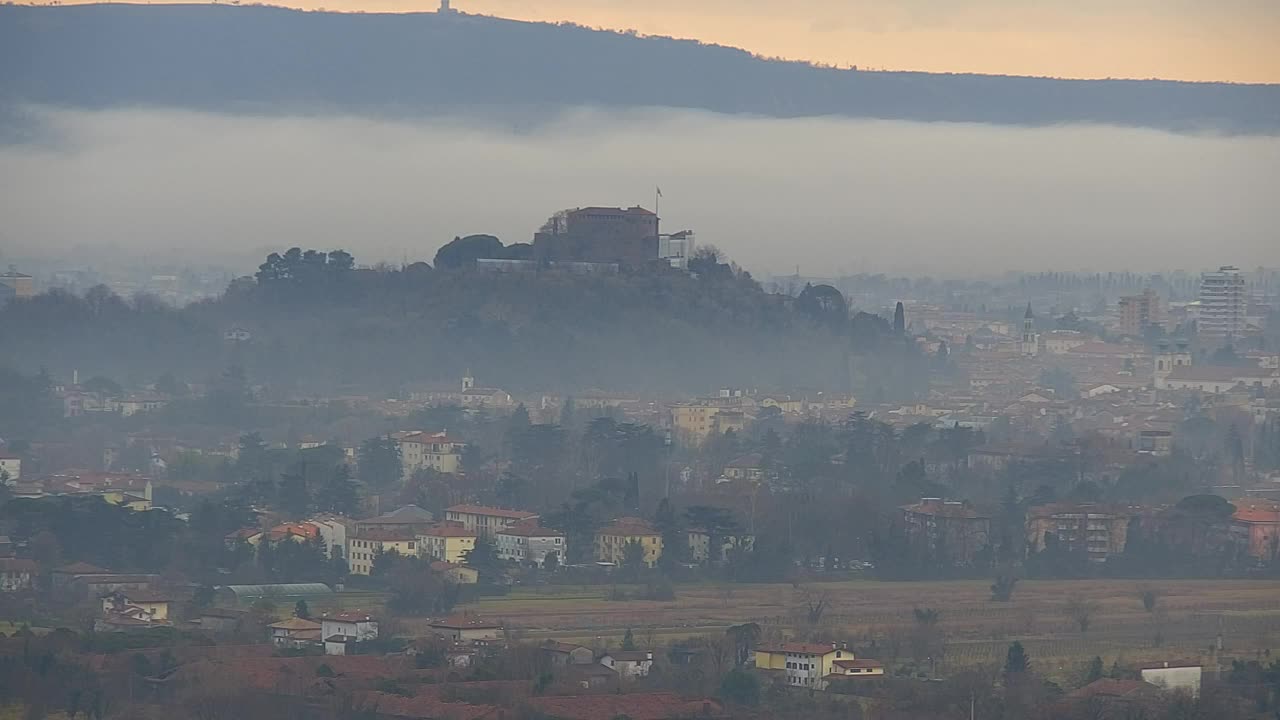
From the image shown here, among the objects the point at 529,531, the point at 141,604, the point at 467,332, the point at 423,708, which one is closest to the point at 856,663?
the point at 423,708

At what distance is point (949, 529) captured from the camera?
56.3 meters

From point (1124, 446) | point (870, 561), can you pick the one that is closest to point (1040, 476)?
point (1124, 446)

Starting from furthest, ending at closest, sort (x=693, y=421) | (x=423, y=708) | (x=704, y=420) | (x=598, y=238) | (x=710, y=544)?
(x=598, y=238), (x=704, y=420), (x=693, y=421), (x=710, y=544), (x=423, y=708)

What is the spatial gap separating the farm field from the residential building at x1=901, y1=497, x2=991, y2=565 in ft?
6.52

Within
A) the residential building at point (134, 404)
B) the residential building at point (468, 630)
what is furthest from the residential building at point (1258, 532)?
the residential building at point (134, 404)

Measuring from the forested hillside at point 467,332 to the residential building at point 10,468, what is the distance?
68.1ft

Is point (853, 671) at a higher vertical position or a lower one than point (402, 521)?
lower

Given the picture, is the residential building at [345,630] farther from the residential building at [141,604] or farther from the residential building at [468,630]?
the residential building at [141,604]

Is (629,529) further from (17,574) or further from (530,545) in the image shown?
(17,574)

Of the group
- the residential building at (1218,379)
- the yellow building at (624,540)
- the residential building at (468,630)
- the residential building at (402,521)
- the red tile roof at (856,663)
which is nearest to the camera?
the red tile roof at (856,663)

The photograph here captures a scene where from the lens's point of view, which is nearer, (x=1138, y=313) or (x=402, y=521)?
(x=402, y=521)

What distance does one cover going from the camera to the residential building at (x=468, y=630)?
1672 inches

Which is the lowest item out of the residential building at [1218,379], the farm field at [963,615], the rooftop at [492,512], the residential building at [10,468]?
the farm field at [963,615]

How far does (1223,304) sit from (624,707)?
8060 cm
